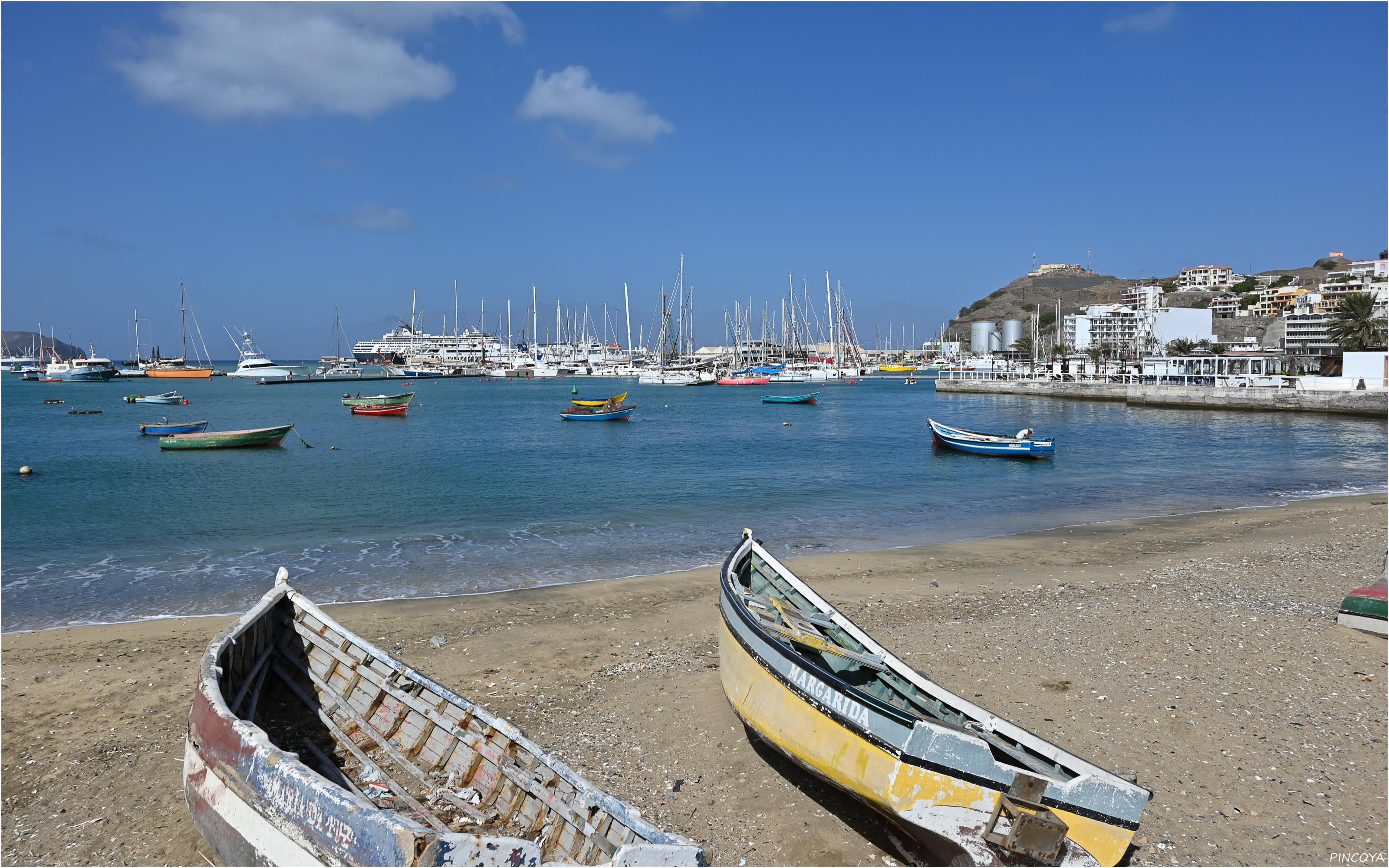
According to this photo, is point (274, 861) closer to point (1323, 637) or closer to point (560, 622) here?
point (560, 622)

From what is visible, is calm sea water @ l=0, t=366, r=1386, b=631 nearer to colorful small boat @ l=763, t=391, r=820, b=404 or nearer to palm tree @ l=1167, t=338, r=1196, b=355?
colorful small boat @ l=763, t=391, r=820, b=404

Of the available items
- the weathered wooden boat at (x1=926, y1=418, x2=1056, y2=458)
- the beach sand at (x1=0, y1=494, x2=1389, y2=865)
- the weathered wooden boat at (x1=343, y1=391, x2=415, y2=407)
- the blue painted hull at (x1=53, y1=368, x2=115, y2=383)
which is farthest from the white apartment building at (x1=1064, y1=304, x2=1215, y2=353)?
the blue painted hull at (x1=53, y1=368, x2=115, y2=383)

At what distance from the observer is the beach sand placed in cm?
652

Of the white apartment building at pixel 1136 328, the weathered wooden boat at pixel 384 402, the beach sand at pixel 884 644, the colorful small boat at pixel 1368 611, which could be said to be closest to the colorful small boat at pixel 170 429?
the weathered wooden boat at pixel 384 402

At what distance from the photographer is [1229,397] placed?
203 ft

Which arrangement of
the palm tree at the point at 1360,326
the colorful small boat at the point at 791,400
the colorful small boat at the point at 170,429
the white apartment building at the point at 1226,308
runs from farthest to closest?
1. the white apartment building at the point at 1226,308
2. the colorful small boat at the point at 791,400
3. the palm tree at the point at 1360,326
4. the colorful small boat at the point at 170,429

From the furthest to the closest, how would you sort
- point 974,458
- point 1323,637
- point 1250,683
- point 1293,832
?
point 974,458, point 1323,637, point 1250,683, point 1293,832

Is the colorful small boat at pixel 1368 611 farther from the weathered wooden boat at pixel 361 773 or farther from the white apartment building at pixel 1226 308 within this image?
the white apartment building at pixel 1226 308

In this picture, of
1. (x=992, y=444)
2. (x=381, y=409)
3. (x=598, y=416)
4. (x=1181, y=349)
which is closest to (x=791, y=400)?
(x=598, y=416)

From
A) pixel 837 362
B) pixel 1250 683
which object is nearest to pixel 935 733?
pixel 1250 683

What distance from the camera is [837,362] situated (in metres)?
129

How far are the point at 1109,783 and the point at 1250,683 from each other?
16.9 feet

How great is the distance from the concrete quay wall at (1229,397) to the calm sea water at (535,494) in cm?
217

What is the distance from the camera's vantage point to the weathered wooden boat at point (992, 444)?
36000mm
